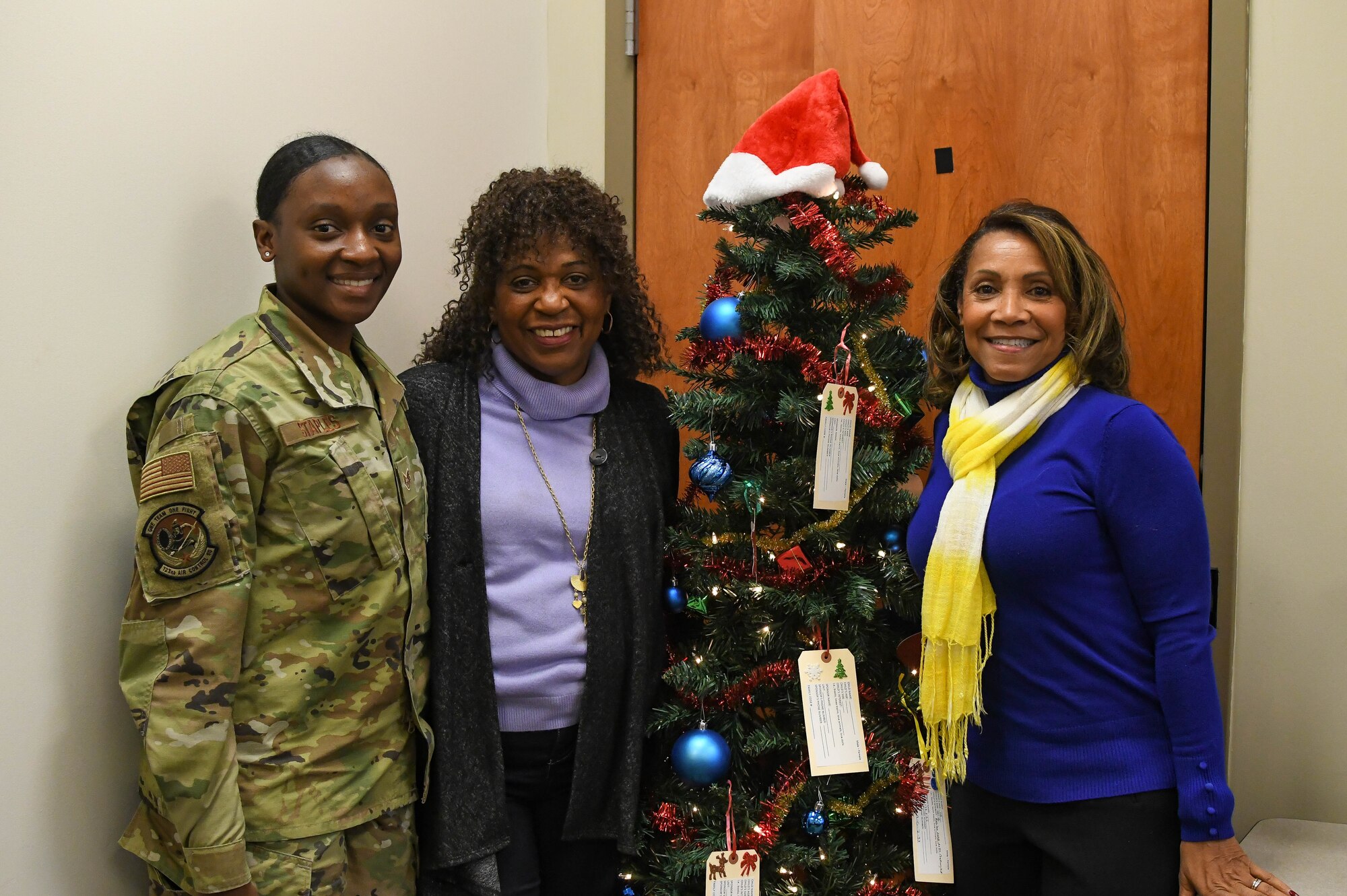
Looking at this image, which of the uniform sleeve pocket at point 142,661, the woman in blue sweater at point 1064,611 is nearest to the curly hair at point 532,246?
the woman in blue sweater at point 1064,611

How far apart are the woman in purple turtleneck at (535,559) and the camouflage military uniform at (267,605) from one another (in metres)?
0.10

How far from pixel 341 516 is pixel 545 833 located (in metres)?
0.71

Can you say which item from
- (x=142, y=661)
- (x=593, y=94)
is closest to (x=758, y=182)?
(x=593, y=94)

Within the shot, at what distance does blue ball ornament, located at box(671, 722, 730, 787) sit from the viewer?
1699 millimetres

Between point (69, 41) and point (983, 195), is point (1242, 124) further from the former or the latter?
point (69, 41)

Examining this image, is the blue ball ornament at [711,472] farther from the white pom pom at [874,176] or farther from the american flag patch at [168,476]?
the american flag patch at [168,476]

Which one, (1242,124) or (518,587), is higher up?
(1242,124)

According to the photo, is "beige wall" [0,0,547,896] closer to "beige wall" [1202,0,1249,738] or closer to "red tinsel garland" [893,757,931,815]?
"red tinsel garland" [893,757,931,815]

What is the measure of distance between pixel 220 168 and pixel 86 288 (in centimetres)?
34

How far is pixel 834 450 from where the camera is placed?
1.72 meters

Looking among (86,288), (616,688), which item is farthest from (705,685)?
(86,288)

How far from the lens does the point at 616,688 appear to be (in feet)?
5.69

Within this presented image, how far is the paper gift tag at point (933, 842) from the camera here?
5.52 ft

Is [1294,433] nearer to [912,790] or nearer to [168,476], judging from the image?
[912,790]
